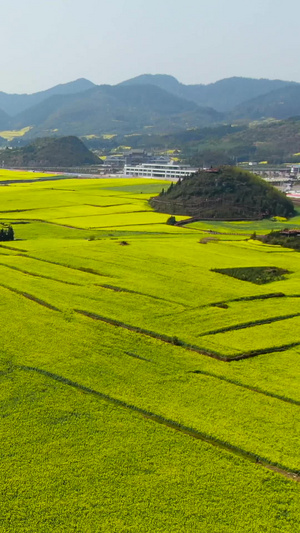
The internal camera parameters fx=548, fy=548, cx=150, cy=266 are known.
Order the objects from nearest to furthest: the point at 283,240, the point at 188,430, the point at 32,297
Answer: the point at 188,430 → the point at 32,297 → the point at 283,240

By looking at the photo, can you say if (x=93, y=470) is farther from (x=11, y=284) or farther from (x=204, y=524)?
(x=11, y=284)

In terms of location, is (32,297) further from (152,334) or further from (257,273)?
(257,273)

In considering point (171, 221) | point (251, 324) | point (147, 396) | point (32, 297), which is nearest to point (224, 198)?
point (171, 221)

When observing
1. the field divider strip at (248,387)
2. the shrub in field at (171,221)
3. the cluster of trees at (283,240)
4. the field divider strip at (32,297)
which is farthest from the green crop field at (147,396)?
the shrub in field at (171,221)

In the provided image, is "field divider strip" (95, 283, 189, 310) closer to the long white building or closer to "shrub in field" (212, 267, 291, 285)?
"shrub in field" (212, 267, 291, 285)

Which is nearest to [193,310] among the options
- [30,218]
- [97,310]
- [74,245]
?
[97,310]

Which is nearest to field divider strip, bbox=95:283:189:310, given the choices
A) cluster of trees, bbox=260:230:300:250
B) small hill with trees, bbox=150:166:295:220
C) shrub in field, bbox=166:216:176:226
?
cluster of trees, bbox=260:230:300:250
